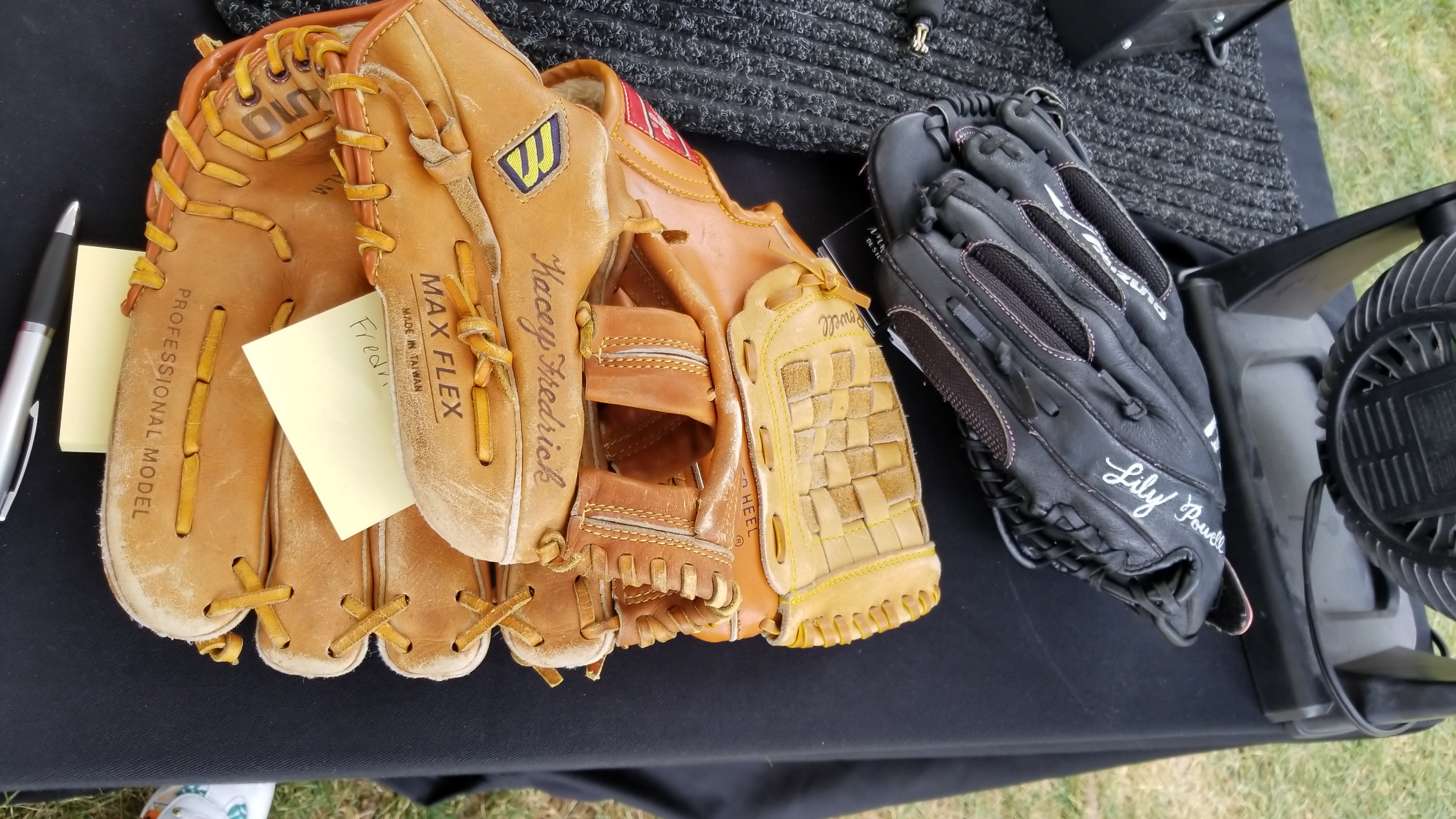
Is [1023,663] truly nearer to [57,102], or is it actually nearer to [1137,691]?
[1137,691]

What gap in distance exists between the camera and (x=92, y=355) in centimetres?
69

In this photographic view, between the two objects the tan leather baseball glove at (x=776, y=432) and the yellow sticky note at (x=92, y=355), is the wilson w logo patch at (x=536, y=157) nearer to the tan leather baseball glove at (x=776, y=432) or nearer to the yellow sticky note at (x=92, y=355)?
the tan leather baseball glove at (x=776, y=432)

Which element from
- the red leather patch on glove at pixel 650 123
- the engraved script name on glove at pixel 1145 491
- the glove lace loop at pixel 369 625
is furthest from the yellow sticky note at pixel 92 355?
the engraved script name on glove at pixel 1145 491

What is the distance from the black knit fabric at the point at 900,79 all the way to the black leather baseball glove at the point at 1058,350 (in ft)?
0.47

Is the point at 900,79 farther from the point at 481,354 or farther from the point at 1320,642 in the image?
the point at 1320,642

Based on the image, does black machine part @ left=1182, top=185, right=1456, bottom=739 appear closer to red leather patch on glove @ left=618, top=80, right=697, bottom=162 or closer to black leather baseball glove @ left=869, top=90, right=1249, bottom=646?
black leather baseball glove @ left=869, top=90, right=1249, bottom=646

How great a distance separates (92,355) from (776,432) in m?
0.60

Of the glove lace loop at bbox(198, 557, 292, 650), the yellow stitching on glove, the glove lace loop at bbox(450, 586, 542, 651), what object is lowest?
the glove lace loop at bbox(450, 586, 542, 651)

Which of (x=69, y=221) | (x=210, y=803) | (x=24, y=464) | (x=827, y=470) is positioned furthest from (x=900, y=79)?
(x=210, y=803)

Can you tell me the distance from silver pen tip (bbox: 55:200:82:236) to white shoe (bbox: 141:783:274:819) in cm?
63

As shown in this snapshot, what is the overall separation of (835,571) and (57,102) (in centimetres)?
91

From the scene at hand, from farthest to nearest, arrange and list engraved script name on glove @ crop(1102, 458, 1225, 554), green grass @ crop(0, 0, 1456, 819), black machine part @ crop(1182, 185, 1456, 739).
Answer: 1. green grass @ crop(0, 0, 1456, 819)
2. black machine part @ crop(1182, 185, 1456, 739)
3. engraved script name on glove @ crop(1102, 458, 1225, 554)

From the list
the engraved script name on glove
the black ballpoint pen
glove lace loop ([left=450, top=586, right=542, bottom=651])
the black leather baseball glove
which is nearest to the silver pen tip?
the black ballpoint pen

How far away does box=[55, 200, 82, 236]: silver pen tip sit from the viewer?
0.75 meters
